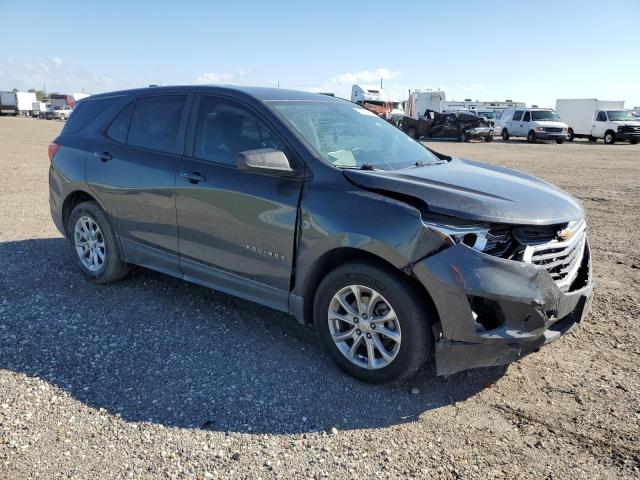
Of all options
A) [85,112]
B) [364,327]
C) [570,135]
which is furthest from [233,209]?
[570,135]

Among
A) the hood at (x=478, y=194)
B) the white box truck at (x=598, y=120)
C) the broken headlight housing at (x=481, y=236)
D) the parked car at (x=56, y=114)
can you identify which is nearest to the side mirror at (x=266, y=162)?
the hood at (x=478, y=194)

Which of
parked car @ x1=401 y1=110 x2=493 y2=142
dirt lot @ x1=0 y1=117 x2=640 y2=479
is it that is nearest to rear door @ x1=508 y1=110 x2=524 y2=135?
parked car @ x1=401 y1=110 x2=493 y2=142

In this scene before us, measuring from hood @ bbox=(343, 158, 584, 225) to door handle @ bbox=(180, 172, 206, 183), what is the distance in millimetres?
1268

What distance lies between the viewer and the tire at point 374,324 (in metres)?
3.20

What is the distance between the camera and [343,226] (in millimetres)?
3355

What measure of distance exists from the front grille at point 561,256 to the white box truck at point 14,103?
7880 centimetres

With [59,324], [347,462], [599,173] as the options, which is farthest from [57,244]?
[599,173]

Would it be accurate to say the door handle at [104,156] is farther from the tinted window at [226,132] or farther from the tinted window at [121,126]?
the tinted window at [226,132]

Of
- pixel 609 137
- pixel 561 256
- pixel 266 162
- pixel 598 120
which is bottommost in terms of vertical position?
pixel 609 137

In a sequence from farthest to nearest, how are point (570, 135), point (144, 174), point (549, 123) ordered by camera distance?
point (570, 135) < point (549, 123) < point (144, 174)

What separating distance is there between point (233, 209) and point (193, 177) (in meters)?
0.51

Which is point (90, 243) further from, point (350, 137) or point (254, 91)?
point (350, 137)

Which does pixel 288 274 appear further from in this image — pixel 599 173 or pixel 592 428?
pixel 599 173

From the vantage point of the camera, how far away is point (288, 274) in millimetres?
3719
